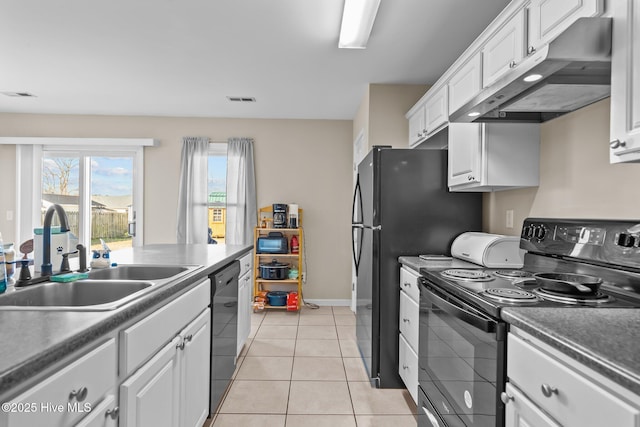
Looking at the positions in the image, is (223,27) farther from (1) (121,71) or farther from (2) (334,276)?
(2) (334,276)

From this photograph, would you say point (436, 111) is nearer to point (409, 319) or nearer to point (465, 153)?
point (465, 153)

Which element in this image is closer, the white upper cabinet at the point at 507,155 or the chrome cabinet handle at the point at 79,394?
the chrome cabinet handle at the point at 79,394

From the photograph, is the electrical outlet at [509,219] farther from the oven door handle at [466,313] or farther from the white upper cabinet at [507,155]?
the oven door handle at [466,313]

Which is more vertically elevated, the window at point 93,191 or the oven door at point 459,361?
the window at point 93,191

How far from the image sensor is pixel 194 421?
1.74 m

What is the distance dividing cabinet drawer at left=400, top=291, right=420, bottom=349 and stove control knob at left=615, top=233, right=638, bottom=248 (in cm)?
98

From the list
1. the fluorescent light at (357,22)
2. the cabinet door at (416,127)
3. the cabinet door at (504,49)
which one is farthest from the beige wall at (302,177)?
the cabinet door at (504,49)

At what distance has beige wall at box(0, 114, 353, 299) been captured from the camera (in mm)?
4988

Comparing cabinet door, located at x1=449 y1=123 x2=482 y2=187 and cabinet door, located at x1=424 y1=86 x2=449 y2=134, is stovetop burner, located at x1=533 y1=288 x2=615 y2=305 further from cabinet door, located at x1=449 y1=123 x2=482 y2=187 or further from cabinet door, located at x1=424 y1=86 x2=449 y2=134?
cabinet door, located at x1=424 y1=86 x2=449 y2=134

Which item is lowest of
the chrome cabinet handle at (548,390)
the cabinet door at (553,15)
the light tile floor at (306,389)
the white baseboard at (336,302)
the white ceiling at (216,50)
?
the light tile floor at (306,389)

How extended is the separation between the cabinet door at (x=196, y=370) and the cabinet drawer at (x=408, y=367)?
1.14 m

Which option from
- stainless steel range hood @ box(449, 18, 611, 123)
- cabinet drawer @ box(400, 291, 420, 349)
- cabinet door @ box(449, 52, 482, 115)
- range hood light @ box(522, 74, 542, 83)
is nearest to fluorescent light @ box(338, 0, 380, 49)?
cabinet door @ box(449, 52, 482, 115)

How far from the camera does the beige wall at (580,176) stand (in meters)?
1.54

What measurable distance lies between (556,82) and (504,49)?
0.56 meters
